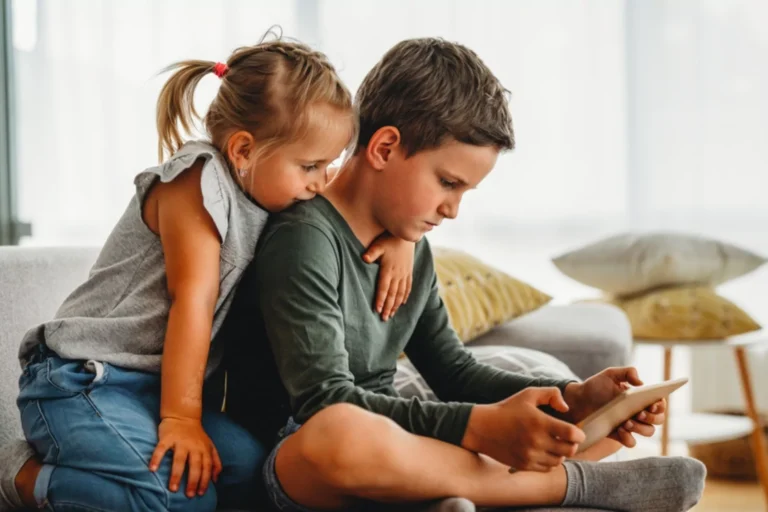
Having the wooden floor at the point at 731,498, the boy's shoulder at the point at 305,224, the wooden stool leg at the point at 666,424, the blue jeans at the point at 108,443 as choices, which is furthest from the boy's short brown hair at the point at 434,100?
the wooden floor at the point at 731,498

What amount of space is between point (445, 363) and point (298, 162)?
0.41 metres

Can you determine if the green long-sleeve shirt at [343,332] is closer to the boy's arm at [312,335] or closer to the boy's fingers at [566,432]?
the boy's arm at [312,335]

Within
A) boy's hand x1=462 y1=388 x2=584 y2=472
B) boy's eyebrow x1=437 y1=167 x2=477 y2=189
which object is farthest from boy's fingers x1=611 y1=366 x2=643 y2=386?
boy's eyebrow x1=437 y1=167 x2=477 y2=189

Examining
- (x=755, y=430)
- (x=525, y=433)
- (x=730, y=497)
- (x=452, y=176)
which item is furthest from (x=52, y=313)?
(x=730, y=497)

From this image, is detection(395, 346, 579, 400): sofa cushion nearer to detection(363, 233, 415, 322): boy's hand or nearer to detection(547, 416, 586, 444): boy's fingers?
detection(363, 233, 415, 322): boy's hand

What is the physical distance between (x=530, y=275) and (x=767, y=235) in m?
0.77

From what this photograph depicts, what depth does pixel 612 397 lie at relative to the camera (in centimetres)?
119

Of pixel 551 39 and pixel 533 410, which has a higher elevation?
pixel 551 39

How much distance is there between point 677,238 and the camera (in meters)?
2.67

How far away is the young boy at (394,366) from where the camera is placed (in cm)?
102

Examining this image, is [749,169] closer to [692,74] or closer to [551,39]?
[692,74]

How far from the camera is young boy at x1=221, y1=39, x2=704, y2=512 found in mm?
1021

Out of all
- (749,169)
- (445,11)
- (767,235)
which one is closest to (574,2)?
(445,11)

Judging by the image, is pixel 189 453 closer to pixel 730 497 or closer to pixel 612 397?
pixel 612 397
